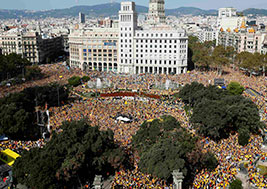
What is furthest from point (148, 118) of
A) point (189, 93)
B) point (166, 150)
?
point (166, 150)

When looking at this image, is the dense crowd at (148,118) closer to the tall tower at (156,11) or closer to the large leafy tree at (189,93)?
the large leafy tree at (189,93)

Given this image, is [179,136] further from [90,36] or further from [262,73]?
[90,36]

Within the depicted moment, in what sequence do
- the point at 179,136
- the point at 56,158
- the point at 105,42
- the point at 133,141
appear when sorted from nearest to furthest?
the point at 56,158 < the point at 179,136 < the point at 133,141 < the point at 105,42

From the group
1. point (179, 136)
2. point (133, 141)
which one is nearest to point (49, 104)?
point (133, 141)

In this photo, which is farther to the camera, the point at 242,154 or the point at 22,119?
the point at 22,119

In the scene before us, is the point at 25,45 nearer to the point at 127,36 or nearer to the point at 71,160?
the point at 127,36

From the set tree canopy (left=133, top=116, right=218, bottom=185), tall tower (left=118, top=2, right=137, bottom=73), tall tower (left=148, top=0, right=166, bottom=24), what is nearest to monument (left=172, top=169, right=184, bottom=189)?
tree canopy (left=133, top=116, right=218, bottom=185)

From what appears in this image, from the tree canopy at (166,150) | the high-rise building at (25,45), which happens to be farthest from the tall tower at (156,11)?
the tree canopy at (166,150)
